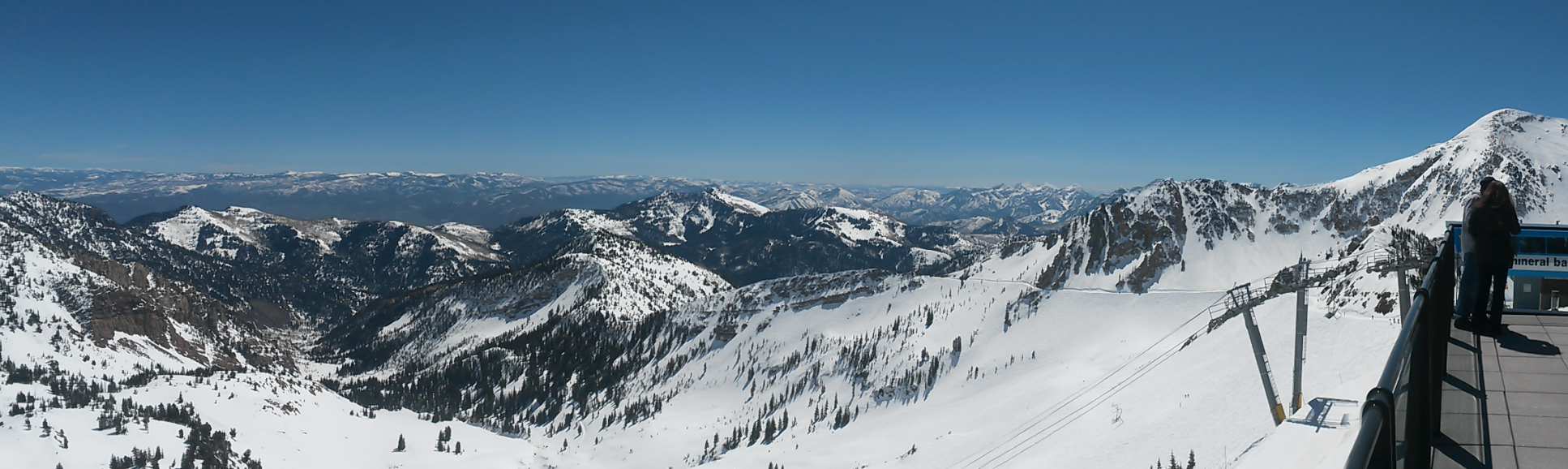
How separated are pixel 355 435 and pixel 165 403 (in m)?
39.7

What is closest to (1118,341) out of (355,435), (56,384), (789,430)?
(789,430)

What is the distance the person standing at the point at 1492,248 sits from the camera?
8508 millimetres

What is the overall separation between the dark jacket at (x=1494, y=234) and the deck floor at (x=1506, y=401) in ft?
2.89

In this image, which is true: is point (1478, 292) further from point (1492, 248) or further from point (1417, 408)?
point (1417, 408)

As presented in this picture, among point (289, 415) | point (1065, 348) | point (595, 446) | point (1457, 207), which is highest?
point (1457, 207)

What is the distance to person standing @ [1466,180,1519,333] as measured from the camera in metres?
8.51

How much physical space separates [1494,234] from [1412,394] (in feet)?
24.7

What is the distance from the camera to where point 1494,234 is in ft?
29.1

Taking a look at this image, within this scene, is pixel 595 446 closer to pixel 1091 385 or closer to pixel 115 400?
pixel 115 400

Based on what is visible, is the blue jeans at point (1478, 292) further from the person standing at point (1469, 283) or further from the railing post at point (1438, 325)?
the railing post at point (1438, 325)

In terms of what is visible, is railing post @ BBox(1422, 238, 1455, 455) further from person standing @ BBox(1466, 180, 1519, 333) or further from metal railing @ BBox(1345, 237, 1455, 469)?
person standing @ BBox(1466, 180, 1519, 333)

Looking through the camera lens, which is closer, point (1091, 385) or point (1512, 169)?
point (1091, 385)

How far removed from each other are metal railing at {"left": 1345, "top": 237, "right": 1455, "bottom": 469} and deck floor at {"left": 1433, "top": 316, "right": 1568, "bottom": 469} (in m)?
0.29

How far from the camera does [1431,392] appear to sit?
512 centimetres
